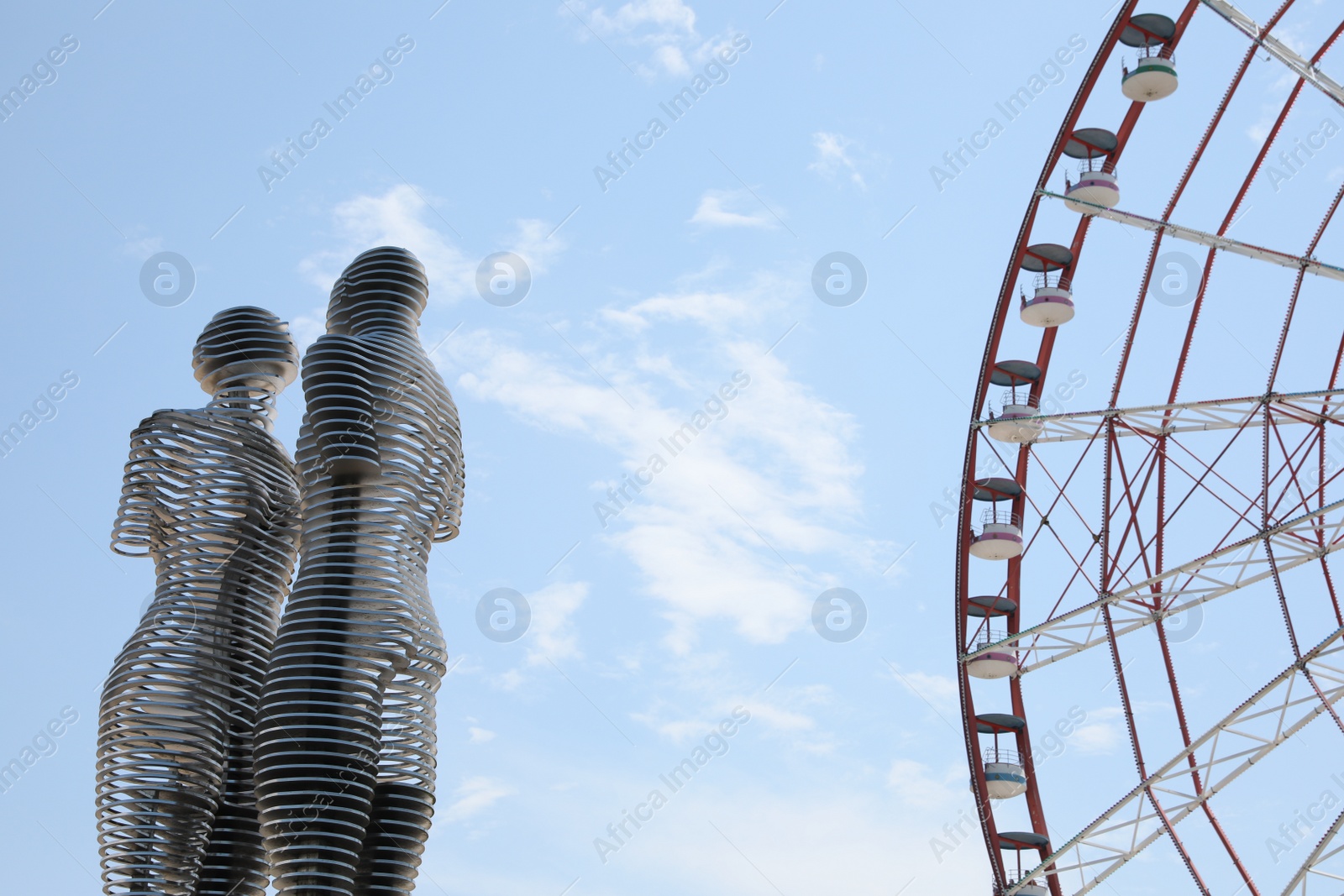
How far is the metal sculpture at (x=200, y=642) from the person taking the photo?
32.4 meters

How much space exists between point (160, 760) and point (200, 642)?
245cm

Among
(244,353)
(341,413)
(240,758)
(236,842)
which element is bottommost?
(236,842)

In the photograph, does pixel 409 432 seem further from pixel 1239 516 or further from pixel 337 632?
pixel 1239 516

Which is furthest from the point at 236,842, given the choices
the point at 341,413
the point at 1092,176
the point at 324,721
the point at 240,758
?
the point at 1092,176

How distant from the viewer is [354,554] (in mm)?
32281

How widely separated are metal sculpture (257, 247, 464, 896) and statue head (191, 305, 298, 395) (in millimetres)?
3329

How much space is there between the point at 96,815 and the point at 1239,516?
22673 mm

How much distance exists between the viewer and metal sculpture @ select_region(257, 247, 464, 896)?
30.6m

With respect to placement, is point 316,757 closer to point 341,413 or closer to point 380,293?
point 341,413

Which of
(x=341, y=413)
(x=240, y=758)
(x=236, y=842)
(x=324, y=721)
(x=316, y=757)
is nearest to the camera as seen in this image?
(x=316, y=757)

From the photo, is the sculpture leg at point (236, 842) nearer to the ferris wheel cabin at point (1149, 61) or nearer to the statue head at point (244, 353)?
the statue head at point (244, 353)

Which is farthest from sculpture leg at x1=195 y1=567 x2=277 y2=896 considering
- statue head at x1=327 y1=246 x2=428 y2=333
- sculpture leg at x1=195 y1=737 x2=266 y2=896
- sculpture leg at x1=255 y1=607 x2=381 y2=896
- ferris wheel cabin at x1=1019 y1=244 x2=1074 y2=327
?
ferris wheel cabin at x1=1019 y1=244 x2=1074 y2=327

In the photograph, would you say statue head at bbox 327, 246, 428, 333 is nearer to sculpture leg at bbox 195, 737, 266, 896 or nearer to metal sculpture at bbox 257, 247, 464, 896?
metal sculpture at bbox 257, 247, 464, 896

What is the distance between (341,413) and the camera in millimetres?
32969
